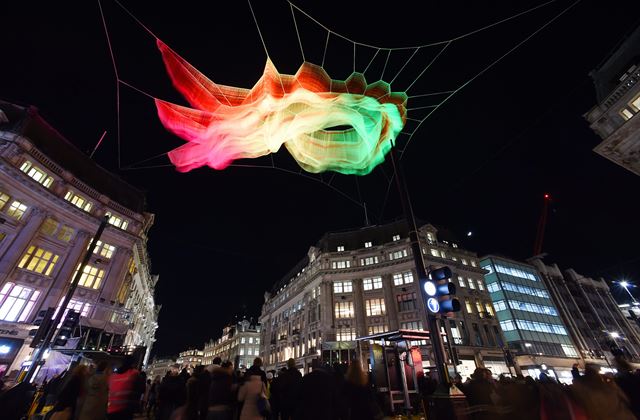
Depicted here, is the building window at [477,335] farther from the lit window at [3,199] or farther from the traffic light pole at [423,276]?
the lit window at [3,199]

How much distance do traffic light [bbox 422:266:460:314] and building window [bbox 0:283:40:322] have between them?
32706mm

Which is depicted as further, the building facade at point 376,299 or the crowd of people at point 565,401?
the building facade at point 376,299

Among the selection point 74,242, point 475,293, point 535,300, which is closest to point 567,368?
point 535,300

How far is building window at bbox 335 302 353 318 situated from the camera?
4546 centimetres

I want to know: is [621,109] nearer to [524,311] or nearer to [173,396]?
[173,396]

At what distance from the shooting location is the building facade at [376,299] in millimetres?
40625

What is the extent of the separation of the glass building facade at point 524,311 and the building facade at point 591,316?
2.30 m

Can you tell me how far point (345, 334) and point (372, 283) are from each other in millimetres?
9708

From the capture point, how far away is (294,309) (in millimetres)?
58781

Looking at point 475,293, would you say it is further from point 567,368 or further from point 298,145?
point 298,145

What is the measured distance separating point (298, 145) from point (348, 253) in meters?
37.9

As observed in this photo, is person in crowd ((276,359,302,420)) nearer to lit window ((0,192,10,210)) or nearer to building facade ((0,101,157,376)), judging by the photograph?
building facade ((0,101,157,376))

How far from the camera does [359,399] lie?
4.83 metres

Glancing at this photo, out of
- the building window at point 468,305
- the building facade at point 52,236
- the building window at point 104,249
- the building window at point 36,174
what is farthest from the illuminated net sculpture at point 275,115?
the building window at point 468,305
